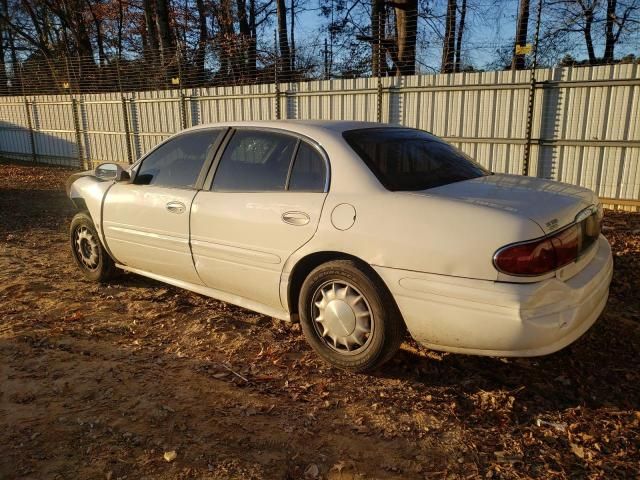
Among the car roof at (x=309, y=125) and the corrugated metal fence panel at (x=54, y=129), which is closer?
the car roof at (x=309, y=125)

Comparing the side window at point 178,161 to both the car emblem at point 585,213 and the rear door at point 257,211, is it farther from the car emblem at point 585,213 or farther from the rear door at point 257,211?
the car emblem at point 585,213

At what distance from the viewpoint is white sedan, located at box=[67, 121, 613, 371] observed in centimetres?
262

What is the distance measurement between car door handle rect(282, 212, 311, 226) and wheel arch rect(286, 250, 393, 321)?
0.21 metres

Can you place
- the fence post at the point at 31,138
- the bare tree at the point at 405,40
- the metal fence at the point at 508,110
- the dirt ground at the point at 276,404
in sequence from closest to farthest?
the dirt ground at the point at 276,404 < the metal fence at the point at 508,110 < the bare tree at the point at 405,40 < the fence post at the point at 31,138

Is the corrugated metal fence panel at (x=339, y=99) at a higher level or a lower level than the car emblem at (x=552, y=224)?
higher

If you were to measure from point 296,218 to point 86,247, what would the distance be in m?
2.86

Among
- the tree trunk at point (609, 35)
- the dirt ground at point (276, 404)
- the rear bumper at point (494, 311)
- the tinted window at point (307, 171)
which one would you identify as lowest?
the dirt ground at point (276, 404)

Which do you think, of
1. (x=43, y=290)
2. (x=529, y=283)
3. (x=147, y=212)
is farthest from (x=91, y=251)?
(x=529, y=283)

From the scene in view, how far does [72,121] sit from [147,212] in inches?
572

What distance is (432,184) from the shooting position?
3197 mm

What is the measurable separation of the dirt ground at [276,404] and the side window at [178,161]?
109 cm

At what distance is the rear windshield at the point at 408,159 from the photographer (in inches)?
125

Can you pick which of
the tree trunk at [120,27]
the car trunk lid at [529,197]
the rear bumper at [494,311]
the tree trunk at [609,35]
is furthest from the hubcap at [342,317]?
the tree trunk at [120,27]

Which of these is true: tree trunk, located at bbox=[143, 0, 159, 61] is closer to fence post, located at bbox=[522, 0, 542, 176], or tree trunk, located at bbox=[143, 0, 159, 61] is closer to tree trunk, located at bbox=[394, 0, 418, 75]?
tree trunk, located at bbox=[394, 0, 418, 75]
